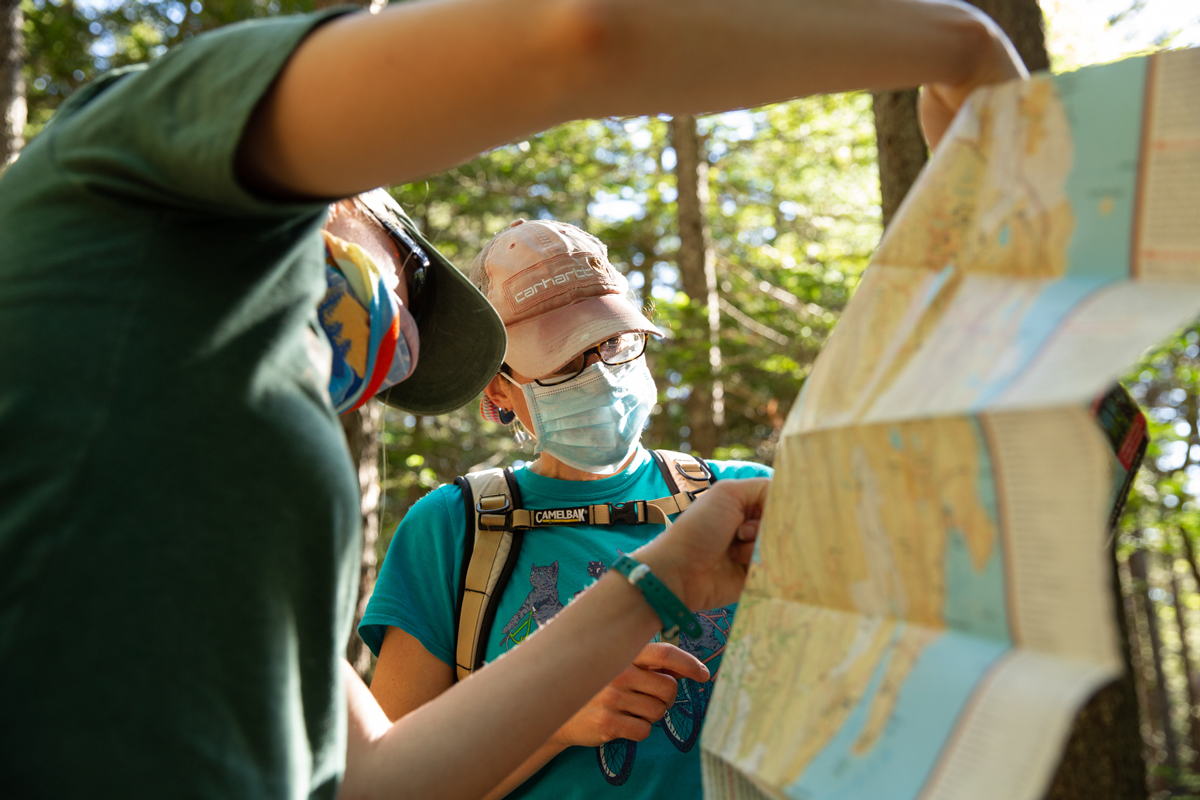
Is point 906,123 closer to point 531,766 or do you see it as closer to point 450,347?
point 450,347

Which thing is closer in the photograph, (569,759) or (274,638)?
(274,638)

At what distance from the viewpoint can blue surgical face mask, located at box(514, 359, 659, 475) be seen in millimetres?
2455

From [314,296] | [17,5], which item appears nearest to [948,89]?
[314,296]

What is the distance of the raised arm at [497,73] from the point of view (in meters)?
0.81

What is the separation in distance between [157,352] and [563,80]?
20.1 inches

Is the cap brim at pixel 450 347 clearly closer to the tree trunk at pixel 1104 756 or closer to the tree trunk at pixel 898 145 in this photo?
the tree trunk at pixel 898 145

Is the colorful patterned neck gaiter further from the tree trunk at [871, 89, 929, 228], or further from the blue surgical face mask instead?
the tree trunk at [871, 89, 929, 228]

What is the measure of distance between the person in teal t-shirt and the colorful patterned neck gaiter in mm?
975

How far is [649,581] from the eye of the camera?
1.39 metres

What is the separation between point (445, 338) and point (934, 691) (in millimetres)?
1089

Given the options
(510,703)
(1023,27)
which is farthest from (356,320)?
A: (1023,27)

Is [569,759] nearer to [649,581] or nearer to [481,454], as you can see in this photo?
[649,581]

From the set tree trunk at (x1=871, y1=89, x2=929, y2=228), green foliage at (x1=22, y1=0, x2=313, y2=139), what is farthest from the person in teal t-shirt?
green foliage at (x1=22, y1=0, x2=313, y2=139)

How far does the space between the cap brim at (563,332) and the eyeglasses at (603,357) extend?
2.0 inches
